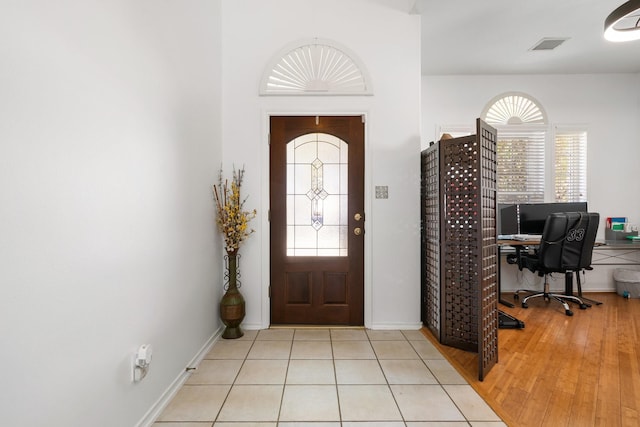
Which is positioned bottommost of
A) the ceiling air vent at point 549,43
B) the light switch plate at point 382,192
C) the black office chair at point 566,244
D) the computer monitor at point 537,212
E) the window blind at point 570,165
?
the black office chair at point 566,244

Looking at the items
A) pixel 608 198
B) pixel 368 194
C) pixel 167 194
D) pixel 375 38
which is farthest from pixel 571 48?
pixel 167 194

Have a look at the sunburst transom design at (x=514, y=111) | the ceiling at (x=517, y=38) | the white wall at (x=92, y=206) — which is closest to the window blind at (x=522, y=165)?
the sunburst transom design at (x=514, y=111)

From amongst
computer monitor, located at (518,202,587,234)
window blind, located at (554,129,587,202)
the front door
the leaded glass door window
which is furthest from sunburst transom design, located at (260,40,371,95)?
window blind, located at (554,129,587,202)

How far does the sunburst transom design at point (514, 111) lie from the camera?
4656 mm

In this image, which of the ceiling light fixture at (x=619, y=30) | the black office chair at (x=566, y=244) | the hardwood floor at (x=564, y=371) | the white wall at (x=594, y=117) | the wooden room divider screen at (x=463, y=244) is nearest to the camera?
the hardwood floor at (x=564, y=371)

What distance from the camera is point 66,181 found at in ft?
4.17

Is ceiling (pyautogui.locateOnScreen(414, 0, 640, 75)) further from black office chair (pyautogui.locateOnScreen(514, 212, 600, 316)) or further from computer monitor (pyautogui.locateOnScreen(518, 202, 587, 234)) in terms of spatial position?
black office chair (pyautogui.locateOnScreen(514, 212, 600, 316))

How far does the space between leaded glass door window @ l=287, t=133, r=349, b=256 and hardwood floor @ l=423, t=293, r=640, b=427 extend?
132cm

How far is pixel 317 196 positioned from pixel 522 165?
3.16 m

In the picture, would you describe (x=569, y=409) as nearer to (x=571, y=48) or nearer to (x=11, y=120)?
(x=11, y=120)

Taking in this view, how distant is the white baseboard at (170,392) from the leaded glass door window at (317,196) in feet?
3.81

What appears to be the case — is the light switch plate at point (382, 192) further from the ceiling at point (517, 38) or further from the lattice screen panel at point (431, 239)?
the ceiling at point (517, 38)

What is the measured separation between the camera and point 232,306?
118 inches

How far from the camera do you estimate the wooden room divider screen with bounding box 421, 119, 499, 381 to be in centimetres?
244
